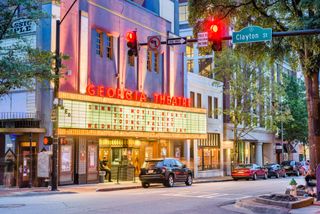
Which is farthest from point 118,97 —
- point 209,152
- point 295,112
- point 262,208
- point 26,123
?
point 295,112

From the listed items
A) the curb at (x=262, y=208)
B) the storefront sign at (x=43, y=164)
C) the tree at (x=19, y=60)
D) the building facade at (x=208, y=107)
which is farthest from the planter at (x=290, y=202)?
the building facade at (x=208, y=107)

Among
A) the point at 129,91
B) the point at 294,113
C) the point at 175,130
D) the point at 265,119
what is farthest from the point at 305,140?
the point at 129,91

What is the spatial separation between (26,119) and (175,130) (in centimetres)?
1348

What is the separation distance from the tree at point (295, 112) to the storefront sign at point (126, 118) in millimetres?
23169

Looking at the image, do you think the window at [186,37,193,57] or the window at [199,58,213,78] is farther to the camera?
the window at [186,37,193,57]

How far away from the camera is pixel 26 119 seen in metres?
27.5

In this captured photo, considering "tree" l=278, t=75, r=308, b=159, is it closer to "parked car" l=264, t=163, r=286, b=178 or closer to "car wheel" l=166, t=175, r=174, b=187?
"parked car" l=264, t=163, r=286, b=178

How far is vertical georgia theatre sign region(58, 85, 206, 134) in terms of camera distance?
93.1 feet

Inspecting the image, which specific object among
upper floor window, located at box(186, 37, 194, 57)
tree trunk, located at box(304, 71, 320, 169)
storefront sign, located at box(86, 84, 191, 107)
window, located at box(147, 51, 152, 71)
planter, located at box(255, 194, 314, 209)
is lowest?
planter, located at box(255, 194, 314, 209)

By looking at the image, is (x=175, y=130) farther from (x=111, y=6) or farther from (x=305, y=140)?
(x=305, y=140)

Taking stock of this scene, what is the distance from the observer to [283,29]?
2212 cm

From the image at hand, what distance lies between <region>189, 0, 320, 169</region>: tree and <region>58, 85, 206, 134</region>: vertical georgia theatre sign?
918 centimetres

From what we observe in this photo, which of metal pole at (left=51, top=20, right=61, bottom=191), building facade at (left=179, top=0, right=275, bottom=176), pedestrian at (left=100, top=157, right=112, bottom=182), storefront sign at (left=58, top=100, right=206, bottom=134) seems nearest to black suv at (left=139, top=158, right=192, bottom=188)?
storefront sign at (left=58, top=100, right=206, bottom=134)

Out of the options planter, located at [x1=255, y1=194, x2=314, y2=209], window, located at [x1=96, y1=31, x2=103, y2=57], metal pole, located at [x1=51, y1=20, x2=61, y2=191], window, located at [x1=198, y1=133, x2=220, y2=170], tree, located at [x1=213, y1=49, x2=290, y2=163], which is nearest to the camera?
planter, located at [x1=255, y1=194, x2=314, y2=209]
